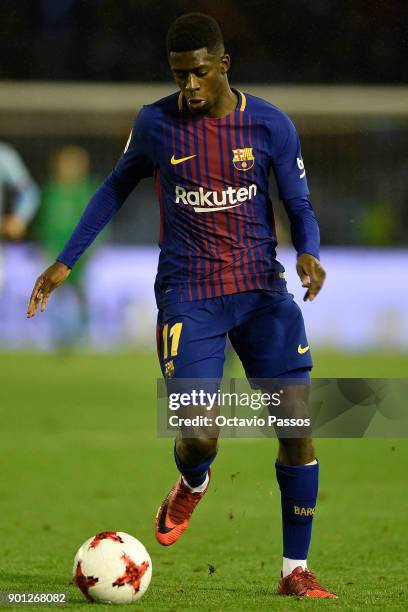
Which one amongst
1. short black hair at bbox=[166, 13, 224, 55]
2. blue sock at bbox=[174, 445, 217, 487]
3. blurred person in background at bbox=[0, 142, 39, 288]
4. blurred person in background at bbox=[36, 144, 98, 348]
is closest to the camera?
short black hair at bbox=[166, 13, 224, 55]

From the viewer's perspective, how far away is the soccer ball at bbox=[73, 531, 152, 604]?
4.11 meters

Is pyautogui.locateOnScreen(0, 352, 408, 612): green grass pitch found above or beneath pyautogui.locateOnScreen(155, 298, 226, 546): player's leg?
beneath

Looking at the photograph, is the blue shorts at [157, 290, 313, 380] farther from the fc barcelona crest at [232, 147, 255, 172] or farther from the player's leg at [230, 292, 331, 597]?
the fc barcelona crest at [232, 147, 255, 172]

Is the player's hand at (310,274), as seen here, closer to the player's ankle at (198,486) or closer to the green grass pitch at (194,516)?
the green grass pitch at (194,516)

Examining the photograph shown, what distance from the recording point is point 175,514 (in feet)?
16.6

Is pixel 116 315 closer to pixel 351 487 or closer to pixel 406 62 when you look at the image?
pixel 406 62

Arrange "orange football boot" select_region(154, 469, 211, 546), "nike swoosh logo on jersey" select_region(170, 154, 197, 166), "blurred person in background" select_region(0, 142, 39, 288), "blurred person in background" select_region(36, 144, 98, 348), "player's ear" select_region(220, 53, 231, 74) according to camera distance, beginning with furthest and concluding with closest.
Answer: "blurred person in background" select_region(36, 144, 98, 348) → "blurred person in background" select_region(0, 142, 39, 288) → "orange football boot" select_region(154, 469, 211, 546) → "nike swoosh logo on jersey" select_region(170, 154, 197, 166) → "player's ear" select_region(220, 53, 231, 74)

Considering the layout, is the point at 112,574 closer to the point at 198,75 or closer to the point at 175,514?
the point at 175,514

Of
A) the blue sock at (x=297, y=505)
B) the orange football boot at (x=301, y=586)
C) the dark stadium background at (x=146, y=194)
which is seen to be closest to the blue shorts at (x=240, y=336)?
the blue sock at (x=297, y=505)

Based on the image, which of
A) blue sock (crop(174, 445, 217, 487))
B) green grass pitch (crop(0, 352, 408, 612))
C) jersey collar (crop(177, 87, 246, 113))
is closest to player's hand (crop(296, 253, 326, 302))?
jersey collar (crop(177, 87, 246, 113))

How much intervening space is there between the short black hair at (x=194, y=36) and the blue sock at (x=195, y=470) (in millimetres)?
1527

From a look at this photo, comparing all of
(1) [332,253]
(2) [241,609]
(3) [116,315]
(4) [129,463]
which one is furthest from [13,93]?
(2) [241,609]

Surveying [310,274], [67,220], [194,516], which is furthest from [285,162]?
[67,220]

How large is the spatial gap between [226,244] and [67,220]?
1056 centimetres
